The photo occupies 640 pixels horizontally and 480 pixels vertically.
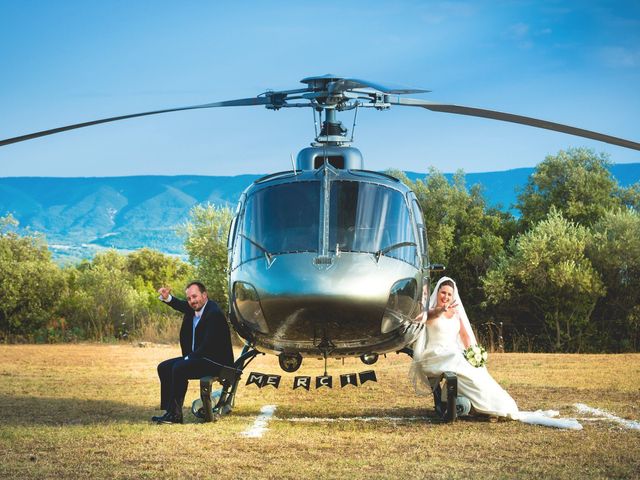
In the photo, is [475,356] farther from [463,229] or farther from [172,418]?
[463,229]

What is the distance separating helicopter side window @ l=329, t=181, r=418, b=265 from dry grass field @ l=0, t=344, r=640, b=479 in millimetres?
2053

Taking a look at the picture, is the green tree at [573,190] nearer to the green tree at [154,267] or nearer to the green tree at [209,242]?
the green tree at [209,242]

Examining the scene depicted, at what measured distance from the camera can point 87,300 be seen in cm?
3500

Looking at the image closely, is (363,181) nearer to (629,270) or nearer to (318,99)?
(318,99)

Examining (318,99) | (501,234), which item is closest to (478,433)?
(318,99)

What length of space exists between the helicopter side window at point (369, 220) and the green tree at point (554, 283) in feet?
68.4

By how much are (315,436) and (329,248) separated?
2188 millimetres

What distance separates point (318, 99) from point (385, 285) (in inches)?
95.2

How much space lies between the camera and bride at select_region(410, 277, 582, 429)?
1127 cm

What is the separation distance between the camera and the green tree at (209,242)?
1259 inches

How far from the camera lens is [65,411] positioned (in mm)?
12992

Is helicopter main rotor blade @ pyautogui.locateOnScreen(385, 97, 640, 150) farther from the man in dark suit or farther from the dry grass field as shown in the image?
the man in dark suit

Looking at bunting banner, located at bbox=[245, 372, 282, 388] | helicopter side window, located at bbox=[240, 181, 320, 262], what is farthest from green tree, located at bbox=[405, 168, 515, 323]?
helicopter side window, located at bbox=[240, 181, 320, 262]

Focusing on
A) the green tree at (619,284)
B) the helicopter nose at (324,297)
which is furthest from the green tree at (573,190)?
the helicopter nose at (324,297)
